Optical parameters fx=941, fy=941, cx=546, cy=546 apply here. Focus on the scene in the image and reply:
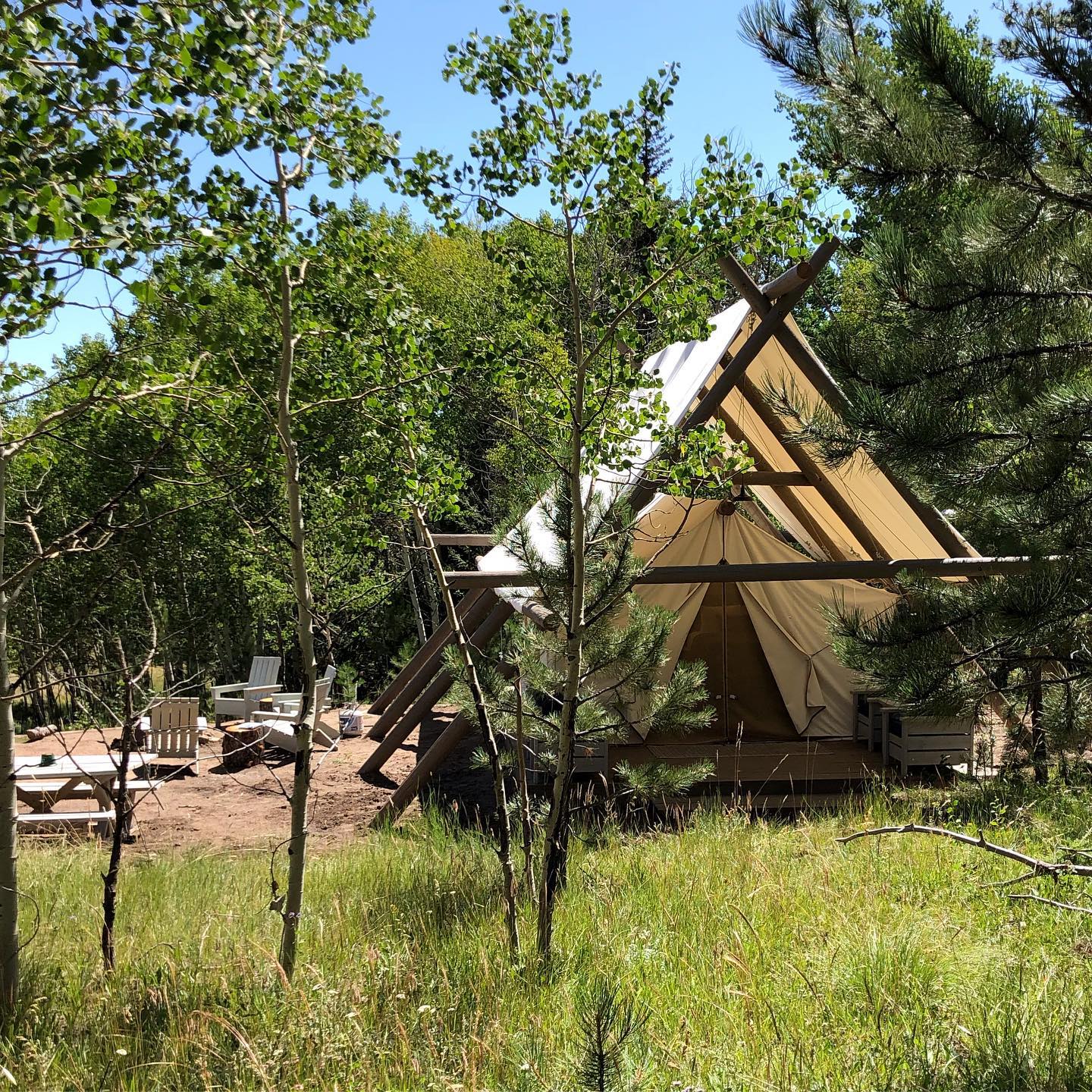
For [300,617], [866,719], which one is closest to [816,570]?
[866,719]

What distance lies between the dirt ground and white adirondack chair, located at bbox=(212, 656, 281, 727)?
75.0 inches

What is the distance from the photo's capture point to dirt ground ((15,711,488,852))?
7500 millimetres

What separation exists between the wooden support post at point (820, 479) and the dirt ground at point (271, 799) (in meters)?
3.92

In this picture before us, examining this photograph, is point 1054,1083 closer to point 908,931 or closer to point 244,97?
point 908,931

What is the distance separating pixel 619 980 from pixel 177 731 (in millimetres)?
8604

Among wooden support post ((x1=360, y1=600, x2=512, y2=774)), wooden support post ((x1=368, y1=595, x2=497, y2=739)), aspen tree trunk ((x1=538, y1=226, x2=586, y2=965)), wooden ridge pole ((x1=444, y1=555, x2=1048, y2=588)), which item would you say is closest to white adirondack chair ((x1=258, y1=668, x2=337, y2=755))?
wooden support post ((x1=360, y1=600, x2=512, y2=774))

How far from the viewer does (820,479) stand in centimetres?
782

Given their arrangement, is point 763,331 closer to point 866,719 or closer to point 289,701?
point 866,719

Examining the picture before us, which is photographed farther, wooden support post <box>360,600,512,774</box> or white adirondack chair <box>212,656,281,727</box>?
white adirondack chair <box>212,656,281,727</box>

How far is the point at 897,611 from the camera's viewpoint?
151 inches

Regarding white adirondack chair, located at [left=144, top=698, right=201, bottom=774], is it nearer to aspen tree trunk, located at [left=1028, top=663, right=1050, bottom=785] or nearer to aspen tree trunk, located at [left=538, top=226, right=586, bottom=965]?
aspen tree trunk, located at [left=538, top=226, right=586, bottom=965]

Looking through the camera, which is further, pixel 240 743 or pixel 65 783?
pixel 240 743

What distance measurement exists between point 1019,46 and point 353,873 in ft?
15.3

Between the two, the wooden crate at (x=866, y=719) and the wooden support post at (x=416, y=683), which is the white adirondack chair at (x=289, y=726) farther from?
the wooden crate at (x=866, y=719)
